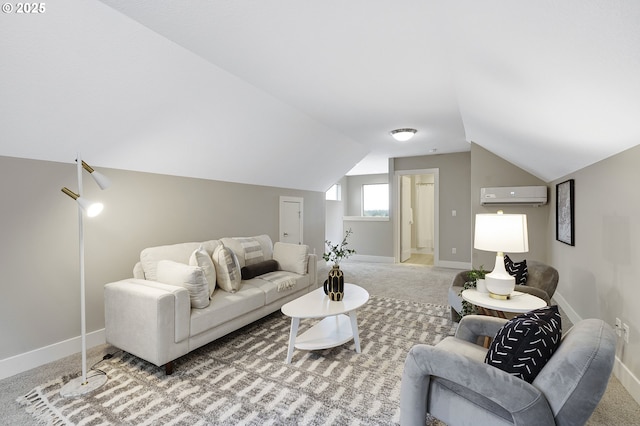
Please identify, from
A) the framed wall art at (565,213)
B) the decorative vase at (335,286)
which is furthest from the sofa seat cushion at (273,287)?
the framed wall art at (565,213)

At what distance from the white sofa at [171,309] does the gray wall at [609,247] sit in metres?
2.89

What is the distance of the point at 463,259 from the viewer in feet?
20.9

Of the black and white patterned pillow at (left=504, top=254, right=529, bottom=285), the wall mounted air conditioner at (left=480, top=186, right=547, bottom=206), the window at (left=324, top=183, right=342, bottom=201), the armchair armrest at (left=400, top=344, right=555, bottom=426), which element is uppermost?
the window at (left=324, top=183, right=342, bottom=201)

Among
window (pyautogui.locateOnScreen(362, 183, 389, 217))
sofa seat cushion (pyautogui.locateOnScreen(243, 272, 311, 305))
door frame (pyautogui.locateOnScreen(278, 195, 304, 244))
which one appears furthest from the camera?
window (pyautogui.locateOnScreen(362, 183, 389, 217))

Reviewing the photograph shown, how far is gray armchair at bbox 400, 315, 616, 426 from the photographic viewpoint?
43.4 inches

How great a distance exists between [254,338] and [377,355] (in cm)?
118

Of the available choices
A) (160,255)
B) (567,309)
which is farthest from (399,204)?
(160,255)

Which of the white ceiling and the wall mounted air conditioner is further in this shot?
the wall mounted air conditioner

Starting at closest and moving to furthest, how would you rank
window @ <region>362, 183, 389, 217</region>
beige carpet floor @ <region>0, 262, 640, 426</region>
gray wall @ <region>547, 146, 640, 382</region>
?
beige carpet floor @ <region>0, 262, 640, 426</region>
gray wall @ <region>547, 146, 640, 382</region>
window @ <region>362, 183, 389, 217</region>

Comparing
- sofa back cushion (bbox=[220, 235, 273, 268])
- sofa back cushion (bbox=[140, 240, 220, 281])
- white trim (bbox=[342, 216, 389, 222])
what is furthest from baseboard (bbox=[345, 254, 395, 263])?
sofa back cushion (bbox=[140, 240, 220, 281])

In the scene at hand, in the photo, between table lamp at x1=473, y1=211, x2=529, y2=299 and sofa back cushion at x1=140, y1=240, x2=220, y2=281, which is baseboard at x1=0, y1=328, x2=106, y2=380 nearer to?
sofa back cushion at x1=140, y1=240, x2=220, y2=281

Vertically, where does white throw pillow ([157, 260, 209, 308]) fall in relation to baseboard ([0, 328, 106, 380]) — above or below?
above

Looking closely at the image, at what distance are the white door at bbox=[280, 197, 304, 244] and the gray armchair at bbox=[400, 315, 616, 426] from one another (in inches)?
162

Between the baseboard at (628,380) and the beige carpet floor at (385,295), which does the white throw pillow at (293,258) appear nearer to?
the beige carpet floor at (385,295)
